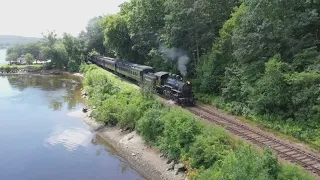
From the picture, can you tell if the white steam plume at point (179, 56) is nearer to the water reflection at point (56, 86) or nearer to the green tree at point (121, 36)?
the green tree at point (121, 36)

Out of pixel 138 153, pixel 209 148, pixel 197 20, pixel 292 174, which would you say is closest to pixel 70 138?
pixel 138 153

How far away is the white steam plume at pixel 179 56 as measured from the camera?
39.4m

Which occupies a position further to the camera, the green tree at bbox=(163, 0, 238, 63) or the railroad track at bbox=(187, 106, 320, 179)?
the green tree at bbox=(163, 0, 238, 63)

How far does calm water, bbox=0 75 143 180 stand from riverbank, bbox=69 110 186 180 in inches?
25.0

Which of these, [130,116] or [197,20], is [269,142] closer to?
[130,116]

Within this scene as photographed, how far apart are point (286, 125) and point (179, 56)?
61.8 feet

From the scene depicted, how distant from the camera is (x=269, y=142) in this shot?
21.9 m

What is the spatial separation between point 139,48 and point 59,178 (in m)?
31.3

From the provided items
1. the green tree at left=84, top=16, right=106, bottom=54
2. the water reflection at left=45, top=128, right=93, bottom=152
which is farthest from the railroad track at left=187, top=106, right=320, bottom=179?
the green tree at left=84, top=16, right=106, bottom=54

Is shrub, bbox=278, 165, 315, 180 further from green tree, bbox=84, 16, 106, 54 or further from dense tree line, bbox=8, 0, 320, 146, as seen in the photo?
green tree, bbox=84, 16, 106, 54

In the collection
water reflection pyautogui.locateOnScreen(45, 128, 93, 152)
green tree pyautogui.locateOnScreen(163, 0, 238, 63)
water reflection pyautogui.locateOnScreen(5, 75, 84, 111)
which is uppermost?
green tree pyautogui.locateOnScreen(163, 0, 238, 63)

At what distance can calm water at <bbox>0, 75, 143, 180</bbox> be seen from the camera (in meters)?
24.1

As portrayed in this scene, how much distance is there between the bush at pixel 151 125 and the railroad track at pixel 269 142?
4.54m

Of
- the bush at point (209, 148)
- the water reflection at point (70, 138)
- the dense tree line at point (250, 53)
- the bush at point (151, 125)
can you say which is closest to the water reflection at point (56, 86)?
the water reflection at point (70, 138)
